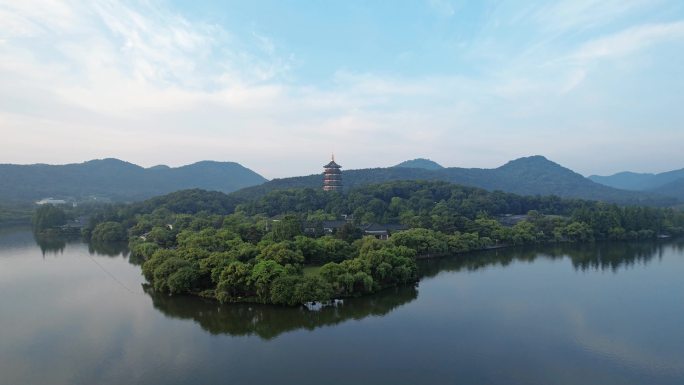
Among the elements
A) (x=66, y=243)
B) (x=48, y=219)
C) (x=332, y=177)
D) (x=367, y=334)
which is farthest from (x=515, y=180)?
(x=367, y=334)

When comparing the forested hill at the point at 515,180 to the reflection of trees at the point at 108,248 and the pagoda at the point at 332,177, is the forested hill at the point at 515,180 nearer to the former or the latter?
the pagoda at the point at 332,177

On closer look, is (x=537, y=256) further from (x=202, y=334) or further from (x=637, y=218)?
(x=202, y=334)

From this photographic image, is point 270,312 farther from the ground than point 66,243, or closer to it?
closer to it

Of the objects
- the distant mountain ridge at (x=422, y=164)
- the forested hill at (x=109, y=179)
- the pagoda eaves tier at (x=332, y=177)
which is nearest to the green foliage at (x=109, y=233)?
the pagoda eaves tier at (x=332, y=177)

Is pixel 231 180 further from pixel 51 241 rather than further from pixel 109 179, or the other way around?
pixel 51 241

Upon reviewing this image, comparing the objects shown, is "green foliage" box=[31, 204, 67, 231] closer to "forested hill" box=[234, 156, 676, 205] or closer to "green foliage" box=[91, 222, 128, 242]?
"green foliage" box=[91, 222, 128, 242]
